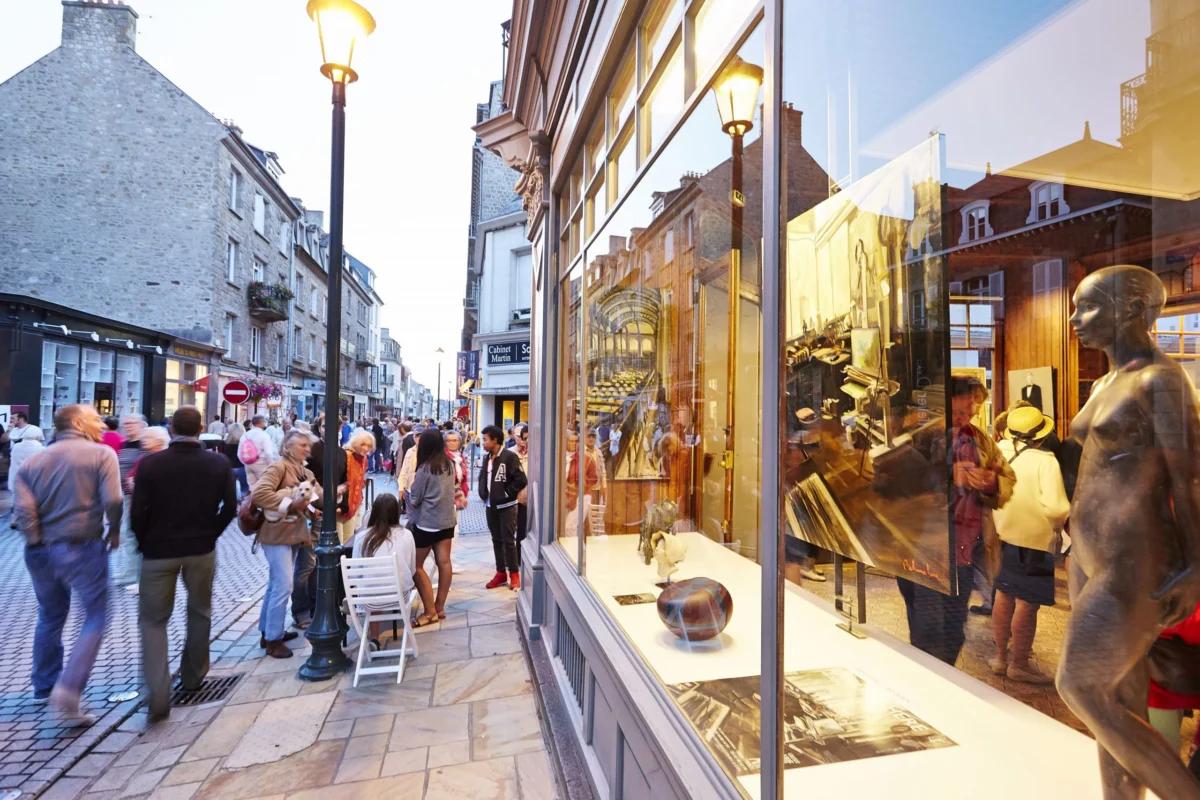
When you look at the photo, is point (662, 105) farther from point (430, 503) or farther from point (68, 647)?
point (68, 647)

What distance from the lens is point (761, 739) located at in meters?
1.55

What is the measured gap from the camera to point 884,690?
89.4 inches

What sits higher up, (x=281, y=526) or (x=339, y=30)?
(x=339, y=30)

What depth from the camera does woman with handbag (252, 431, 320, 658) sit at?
4820mm

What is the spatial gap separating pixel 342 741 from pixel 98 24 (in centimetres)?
2652

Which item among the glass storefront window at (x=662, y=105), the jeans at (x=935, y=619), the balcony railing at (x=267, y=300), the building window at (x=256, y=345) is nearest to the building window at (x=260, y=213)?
the balcony railing at (x=267, y=300)

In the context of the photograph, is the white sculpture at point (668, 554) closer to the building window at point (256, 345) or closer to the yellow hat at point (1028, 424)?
the yellow hat at point (1028, 424)

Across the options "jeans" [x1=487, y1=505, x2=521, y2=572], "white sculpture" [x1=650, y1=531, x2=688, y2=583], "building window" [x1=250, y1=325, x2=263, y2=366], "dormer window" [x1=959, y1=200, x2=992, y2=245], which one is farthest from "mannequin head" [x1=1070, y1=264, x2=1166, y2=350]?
"building window" [x1=250, y1=325, x2=263, y2=366]

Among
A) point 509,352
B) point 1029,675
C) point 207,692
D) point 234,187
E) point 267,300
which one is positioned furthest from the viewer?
point 267,300

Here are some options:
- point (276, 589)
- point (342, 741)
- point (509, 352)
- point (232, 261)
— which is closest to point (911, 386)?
point (342, 741)

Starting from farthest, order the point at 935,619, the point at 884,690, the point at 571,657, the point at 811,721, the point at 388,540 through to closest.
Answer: the point at 388,540, the point at 571,657, the point at 935,619, the point at 884,690, the point at 811,721

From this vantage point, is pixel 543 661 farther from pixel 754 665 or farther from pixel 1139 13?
pixel 1139 13

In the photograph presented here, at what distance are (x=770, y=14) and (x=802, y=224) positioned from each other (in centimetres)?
90

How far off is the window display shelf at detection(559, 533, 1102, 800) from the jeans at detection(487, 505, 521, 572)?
340 cm
